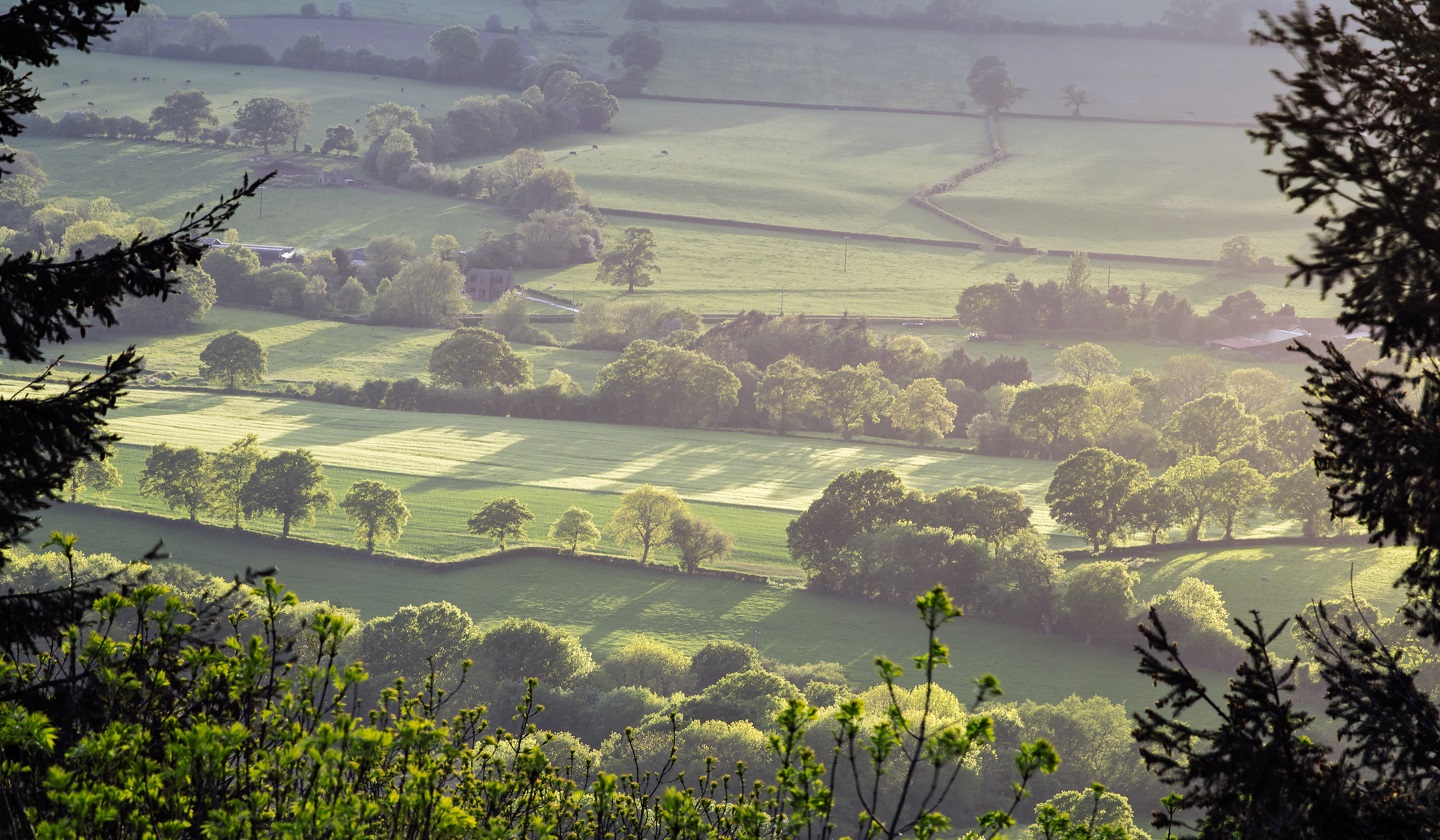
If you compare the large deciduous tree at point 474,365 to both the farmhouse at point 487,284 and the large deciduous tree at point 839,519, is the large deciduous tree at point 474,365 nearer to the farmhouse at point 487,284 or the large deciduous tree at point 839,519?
the farmhouse at point 487,284

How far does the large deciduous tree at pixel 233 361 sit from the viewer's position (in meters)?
94.9

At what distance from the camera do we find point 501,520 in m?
64.3

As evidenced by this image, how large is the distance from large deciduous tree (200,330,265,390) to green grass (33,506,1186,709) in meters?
31.4

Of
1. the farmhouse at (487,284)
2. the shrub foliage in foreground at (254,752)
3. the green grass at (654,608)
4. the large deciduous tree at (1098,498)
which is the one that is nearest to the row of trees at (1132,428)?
the large deciduous tree at (1098,498)

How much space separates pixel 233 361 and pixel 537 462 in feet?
93.9

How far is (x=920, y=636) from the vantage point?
55.7 metres

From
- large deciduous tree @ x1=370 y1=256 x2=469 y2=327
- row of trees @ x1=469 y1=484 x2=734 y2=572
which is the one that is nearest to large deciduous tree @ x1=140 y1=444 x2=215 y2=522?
row of trees @ x1=469 y1=484 x2=734 y2=572

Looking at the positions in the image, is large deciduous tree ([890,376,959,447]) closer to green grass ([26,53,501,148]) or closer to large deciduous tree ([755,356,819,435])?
large deciduous tree ([755,356,819,435])

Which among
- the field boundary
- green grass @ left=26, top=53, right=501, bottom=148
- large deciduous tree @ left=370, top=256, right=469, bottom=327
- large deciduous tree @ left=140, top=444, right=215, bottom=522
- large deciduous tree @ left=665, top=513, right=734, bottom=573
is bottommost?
the field boundary

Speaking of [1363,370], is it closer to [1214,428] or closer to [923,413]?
[1214,428]

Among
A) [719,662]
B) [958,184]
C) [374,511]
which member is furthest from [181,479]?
[958,184]

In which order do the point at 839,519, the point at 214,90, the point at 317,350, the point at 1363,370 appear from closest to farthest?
the point at 1363,370 < the point at 839,519 < the point at 317,350 < the point at 214,90

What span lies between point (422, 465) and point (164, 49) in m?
148

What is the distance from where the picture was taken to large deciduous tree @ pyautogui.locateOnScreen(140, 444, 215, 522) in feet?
212
